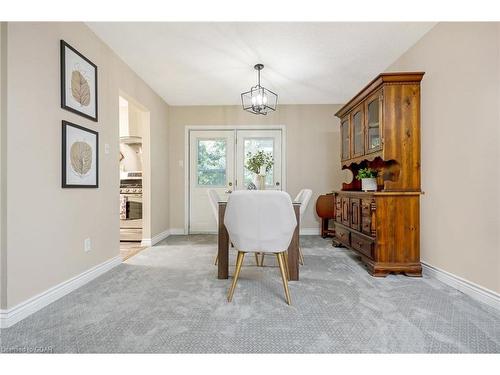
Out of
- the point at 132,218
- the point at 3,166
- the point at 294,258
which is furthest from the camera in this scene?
the point at 132,218

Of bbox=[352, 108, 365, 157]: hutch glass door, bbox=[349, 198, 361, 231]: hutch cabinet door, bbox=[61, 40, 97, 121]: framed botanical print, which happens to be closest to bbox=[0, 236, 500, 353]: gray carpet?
bbox=[349, 198, 361, 231]: hutch cabinet door

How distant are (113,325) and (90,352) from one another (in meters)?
0.26

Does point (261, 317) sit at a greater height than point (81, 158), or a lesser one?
lesser

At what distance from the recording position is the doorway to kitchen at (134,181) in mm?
3830

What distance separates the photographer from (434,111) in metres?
2.38

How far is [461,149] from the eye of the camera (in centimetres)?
207

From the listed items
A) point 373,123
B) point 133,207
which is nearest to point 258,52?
point 373,123

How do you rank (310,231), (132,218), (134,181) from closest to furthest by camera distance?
1. (132,218)
2. (310,231)
3. (134,181)

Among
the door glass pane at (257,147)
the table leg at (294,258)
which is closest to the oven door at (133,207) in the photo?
the door glass pane at (257,147)

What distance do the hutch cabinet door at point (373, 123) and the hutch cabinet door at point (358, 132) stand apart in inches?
4.4

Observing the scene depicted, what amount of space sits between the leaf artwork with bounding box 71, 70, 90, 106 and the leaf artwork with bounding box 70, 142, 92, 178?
1.31ft

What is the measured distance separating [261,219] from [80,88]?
80.0 inches

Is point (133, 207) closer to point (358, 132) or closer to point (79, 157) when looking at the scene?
point (79, 157)

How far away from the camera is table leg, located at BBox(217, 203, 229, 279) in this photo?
2312mm
